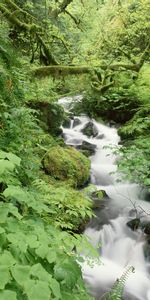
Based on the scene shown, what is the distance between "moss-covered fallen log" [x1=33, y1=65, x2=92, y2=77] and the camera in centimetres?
773

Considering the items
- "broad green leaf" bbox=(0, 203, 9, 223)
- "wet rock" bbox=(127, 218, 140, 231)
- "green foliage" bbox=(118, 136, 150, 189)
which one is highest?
"broad green leaf" bbox=(0, 203, 9, 223)

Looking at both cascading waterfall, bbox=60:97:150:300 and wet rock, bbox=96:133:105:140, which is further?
wet rock, bbox=96:133:105:140

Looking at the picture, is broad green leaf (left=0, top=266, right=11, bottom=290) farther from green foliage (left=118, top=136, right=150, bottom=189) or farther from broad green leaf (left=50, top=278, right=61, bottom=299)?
green foliage (left=118, top=136, right=150, bottom=189)

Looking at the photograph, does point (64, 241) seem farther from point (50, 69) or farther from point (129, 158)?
point (50, 69)

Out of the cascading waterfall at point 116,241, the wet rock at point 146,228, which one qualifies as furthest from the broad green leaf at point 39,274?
the wet rock at point 146,228

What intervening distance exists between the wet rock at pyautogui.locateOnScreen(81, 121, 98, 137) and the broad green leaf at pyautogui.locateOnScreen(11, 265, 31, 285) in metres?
11.0

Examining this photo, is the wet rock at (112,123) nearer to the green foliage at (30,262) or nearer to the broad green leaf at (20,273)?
the green foliage at (30,262)

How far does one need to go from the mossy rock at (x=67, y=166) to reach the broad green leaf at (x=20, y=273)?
573 cm

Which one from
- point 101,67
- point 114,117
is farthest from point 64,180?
point 114,117

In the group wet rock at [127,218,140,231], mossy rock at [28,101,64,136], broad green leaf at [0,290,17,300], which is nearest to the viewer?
broad green leaf at [0,290,17,300]

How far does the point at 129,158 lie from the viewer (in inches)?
274

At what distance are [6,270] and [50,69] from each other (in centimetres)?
685

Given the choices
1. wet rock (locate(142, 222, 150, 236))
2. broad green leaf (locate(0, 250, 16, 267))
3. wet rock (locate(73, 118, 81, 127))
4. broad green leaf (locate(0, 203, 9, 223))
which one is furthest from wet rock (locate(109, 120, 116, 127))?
broad green leaf (locate(0, 250, 16, 267))

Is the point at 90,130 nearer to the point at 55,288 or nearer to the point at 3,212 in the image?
the point at 3,212
